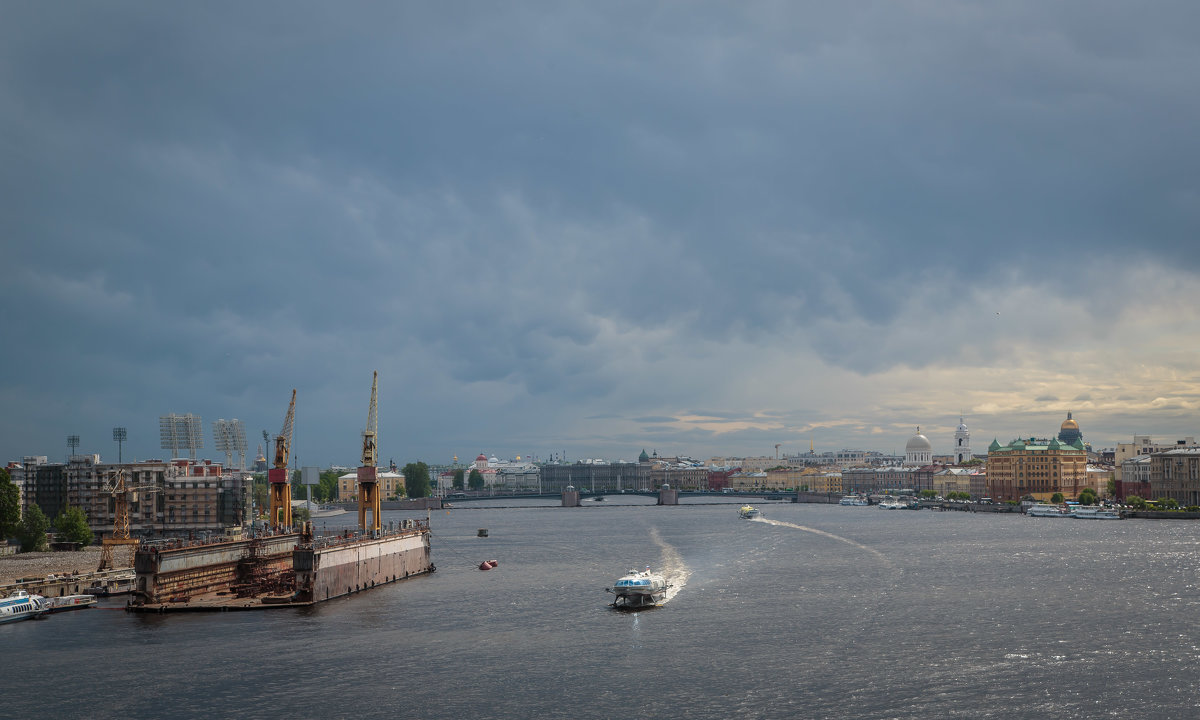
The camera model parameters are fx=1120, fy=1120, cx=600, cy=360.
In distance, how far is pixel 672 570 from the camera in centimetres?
8700

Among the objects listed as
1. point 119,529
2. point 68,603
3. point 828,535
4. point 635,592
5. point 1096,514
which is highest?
point 119,529

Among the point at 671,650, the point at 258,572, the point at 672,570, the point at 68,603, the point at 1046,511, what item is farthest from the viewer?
the point at 1046,511

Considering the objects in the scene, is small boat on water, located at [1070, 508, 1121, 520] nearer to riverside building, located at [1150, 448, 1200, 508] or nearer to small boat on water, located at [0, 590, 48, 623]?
riverside building, located at [1150, 448, 1200, 508]

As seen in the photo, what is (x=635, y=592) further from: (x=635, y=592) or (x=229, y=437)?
(x=229, y=437)

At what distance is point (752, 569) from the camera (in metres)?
Answer: 88.2

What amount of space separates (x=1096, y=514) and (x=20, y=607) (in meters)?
160

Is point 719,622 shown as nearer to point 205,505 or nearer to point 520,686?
point 520,686

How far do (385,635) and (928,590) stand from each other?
3600 cm

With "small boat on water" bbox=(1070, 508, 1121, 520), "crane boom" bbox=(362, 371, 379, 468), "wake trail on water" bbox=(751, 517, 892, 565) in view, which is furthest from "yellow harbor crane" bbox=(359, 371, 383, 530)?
"small boat on water" bbox=(1070, 508, 1121, 520)

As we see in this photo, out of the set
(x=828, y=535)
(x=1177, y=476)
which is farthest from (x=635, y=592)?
(x=1177, y=476)

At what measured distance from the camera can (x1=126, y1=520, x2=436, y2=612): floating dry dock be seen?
65.4 metres

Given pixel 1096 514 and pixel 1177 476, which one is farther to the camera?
pixel 1177 476

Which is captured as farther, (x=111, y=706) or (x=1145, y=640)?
(x=1145, y=640)

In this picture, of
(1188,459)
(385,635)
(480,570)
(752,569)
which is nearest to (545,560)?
(480,570)
